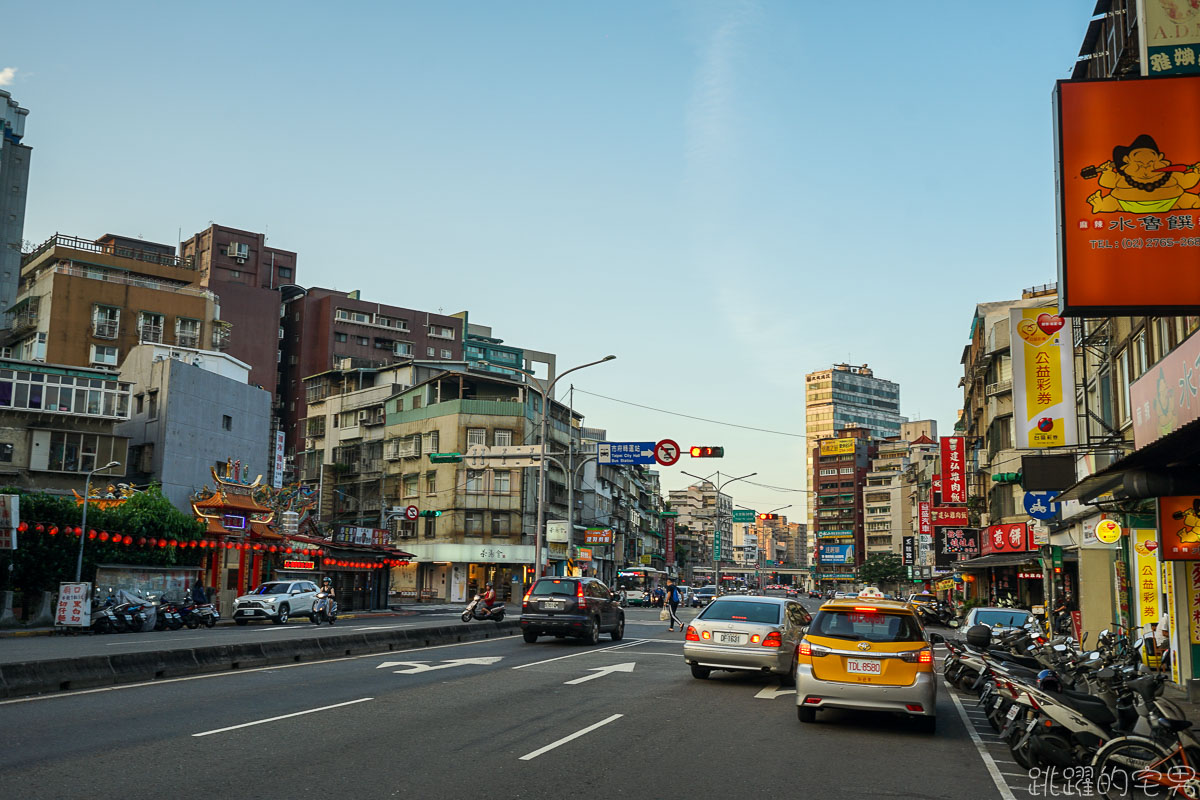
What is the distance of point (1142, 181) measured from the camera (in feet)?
42.8

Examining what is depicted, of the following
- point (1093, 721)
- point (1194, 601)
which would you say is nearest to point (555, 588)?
point (1194, 601)

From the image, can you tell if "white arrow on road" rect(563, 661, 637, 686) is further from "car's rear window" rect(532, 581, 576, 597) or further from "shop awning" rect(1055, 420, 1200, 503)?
"shop awning" rect(1055, 420, 1200, 503)

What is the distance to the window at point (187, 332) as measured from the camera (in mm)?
67750

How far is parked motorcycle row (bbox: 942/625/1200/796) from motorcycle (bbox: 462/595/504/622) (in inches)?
940

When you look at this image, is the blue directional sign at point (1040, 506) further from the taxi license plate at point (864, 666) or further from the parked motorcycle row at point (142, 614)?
the parked motorcycle row at point (142, 614)

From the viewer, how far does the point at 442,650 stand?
24266 millimetres

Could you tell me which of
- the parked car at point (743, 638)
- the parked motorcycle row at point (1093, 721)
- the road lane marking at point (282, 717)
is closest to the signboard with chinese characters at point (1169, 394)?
the parked motorcycle row at point (1093, 721)

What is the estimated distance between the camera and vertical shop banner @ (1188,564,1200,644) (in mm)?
18547

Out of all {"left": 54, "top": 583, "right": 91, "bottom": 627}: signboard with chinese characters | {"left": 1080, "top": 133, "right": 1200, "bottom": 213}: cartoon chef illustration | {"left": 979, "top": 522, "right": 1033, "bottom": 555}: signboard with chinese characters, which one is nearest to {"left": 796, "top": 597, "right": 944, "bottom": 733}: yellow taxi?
{"left": 1080, "top": 133, "right": 1200, "bottom": 213}: cartoon chef illustration

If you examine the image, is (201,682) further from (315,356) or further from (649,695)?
(315,356)

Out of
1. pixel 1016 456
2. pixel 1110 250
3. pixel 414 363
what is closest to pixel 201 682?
pixel 1110 250

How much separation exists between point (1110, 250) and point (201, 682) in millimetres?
15001

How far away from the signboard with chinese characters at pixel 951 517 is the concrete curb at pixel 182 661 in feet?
147

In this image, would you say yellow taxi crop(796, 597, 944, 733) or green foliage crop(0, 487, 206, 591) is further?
green foliage crop(0, 487, 206, 591)
